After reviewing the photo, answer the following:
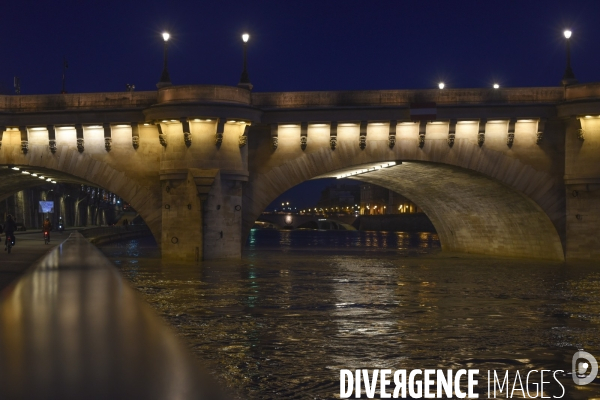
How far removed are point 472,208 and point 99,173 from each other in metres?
21.0

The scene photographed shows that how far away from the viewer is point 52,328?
1133 cm

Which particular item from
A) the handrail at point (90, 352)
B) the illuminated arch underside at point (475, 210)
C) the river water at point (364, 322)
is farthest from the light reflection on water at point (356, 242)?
the handrail at point (90, 352)

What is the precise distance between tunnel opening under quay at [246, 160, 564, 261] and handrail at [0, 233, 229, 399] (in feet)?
81.8

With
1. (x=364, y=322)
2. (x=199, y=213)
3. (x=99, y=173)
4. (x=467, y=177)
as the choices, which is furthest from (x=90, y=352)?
(x=467, y=177)

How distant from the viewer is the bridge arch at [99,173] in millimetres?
38156

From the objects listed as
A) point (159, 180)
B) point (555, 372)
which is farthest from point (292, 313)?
point (159, 180)

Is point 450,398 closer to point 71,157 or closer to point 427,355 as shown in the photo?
point 427,355

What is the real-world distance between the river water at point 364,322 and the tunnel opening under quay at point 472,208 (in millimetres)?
8536

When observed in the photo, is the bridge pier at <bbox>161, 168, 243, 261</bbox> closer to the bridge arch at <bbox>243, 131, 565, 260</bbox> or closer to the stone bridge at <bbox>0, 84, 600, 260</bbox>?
the stone bridge at <bbox>0, 84, 600, 260</bbox>

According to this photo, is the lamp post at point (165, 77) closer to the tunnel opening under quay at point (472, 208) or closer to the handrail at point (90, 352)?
the tunnel opening under quay at point (472, 208)

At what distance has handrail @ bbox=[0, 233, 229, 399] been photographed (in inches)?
306

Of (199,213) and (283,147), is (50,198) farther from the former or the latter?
(199,213)

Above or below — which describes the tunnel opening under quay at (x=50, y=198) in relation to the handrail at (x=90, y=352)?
above

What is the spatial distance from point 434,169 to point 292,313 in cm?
2437
